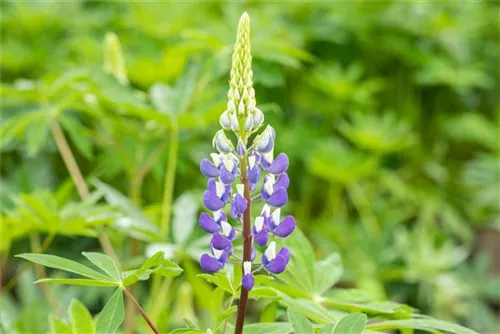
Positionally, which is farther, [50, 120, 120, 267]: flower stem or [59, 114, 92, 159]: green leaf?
[59, 114, 92, 159]: green leaf

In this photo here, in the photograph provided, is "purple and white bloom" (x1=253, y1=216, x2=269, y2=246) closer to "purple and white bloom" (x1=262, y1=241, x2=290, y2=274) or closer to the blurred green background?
"purple and white bloom" (x1=262, y1=241, x2=290, y2=274)

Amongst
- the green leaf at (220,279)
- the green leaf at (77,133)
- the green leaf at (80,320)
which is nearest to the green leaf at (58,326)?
the green leaf at (80,320)

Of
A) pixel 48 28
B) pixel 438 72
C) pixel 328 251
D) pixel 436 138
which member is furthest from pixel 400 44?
pixel 48 28

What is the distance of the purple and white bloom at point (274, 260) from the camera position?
2.80ft

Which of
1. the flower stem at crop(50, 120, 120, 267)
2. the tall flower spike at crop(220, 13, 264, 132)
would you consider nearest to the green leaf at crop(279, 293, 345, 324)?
the tall flower spike at crop(220, 13, 264, 132)

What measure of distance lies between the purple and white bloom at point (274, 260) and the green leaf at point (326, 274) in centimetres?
25

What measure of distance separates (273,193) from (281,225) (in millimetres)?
39

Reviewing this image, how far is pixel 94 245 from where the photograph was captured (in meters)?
2.12

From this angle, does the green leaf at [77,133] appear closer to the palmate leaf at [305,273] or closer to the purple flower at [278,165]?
the palmate leaf at [305,273]

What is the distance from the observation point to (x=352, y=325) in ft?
2.69

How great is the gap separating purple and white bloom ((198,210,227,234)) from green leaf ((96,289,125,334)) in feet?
0.43

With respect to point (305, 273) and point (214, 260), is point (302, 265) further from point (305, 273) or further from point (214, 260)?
point (214, 260)

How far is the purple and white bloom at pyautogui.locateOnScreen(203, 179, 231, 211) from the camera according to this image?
85cm

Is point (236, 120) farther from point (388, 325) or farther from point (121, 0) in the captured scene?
point (121, 0)
